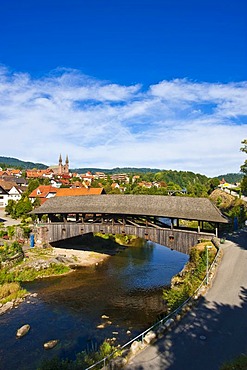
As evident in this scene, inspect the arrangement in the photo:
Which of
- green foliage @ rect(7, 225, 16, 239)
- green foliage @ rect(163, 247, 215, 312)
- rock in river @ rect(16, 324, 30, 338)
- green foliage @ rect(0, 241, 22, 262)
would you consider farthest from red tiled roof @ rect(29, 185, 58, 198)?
rock in river @ rect(16, 324, 30, 338)

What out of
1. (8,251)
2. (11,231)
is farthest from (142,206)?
(11,231)

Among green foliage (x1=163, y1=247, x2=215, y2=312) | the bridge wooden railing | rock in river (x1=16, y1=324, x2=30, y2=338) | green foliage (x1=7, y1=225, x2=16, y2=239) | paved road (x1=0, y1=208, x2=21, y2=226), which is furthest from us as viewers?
paved road (x1=0, y1=208, x2=21, y2=226)

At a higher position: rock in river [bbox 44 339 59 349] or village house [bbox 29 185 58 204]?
village house [bbox 29 185 58 204]

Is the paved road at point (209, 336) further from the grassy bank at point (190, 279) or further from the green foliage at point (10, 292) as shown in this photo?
the green foliage at point (10, 292)

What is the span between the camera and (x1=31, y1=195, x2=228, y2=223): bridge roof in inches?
950

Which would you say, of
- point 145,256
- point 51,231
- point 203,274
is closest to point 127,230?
point 145,256

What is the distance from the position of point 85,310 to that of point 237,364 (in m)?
12.9

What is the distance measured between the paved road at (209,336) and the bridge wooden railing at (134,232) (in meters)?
8.52

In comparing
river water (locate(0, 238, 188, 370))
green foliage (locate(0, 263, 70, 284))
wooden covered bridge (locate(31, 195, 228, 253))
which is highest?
wooden covered bridge (locate(31, 195, 228, 253))

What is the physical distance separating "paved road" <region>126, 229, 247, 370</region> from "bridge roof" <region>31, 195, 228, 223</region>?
27.2 feet

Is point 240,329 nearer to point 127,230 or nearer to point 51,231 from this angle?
point 127,230

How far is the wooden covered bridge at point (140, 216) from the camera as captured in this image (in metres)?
24.5

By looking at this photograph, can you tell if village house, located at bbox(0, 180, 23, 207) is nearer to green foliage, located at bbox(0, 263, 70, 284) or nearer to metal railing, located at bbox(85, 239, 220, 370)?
green foliage, located at bbox(0, 263, 70, 284)

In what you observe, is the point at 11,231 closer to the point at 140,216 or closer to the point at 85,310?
the point at 140,216
